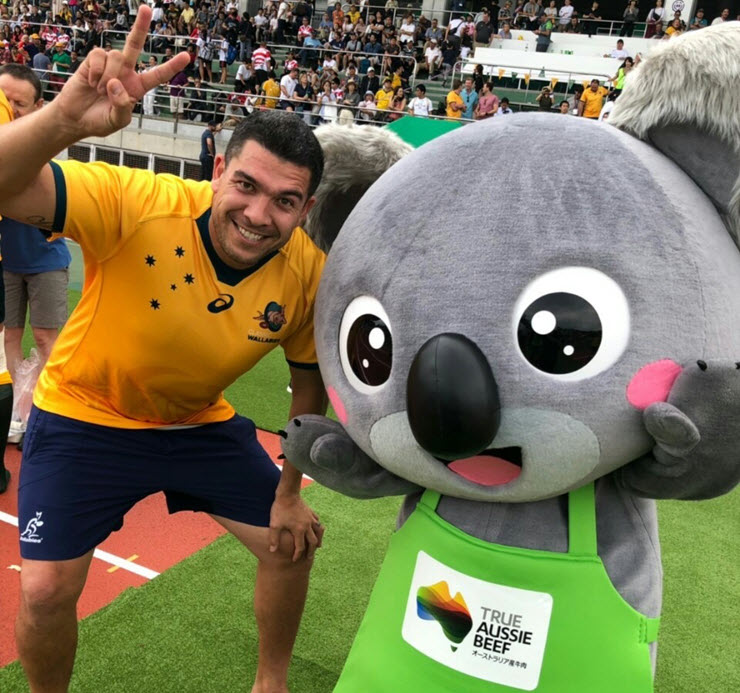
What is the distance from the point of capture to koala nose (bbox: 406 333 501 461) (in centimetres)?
143

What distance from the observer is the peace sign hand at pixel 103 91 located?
1.72 metres

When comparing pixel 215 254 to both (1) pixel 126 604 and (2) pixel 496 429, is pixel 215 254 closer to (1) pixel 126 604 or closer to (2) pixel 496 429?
(2) pixel 496 429

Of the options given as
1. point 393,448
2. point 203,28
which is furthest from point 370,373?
point 203,28

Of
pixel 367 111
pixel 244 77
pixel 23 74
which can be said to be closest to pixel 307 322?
pixel 23 74

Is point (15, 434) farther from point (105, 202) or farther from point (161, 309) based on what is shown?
point (105, 202)

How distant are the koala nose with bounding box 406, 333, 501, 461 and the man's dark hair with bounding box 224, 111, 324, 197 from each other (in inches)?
33.2

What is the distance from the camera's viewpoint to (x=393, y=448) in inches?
65.6

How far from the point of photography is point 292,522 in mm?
2541

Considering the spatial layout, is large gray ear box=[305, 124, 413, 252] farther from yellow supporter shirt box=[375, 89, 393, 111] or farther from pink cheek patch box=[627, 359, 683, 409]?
yellow supporter shirt box=[375, 89, 393, 111]

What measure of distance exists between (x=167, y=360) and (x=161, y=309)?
0.16 metres

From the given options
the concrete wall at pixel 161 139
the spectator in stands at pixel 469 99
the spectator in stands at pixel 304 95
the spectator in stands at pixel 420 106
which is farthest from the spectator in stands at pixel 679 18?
the concrete wall at pixel 161 139

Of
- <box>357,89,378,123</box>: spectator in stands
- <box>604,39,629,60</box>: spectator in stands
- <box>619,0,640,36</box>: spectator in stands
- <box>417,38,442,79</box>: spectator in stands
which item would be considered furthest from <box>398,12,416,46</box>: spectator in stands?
<box>619,0,640,36</box>: spectator in stands

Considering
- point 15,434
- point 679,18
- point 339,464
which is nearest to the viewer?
point 339,464

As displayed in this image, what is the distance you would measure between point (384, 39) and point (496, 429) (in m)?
19.9
